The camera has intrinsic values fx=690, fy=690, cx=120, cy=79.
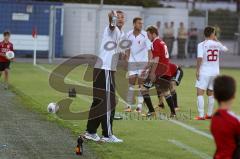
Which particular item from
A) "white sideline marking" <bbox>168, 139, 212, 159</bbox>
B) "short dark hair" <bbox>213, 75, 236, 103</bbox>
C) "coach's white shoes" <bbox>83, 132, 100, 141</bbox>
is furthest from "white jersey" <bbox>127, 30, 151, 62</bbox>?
"short dark hair" <bbox>213, 75, 236, 103</bbox>

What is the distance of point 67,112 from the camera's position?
614 inches

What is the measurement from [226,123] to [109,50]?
5.49 metres

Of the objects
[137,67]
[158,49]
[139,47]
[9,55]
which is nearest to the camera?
[158,49]

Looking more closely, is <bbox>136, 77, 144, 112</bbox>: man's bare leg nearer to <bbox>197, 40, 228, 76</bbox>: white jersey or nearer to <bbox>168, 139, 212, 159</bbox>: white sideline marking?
<bbox>197, 40, 228, 76</bbox>: white jersey

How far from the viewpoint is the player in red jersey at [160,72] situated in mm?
15547

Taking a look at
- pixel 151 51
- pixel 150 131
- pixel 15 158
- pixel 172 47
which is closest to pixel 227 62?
pixel 172 47

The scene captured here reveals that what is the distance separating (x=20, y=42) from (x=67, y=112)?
21.2 metres

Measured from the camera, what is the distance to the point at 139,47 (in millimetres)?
16125

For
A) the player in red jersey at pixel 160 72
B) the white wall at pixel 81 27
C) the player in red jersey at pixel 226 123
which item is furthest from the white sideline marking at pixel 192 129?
the white wall at pixel 81 27

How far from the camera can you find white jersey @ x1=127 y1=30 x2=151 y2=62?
16.1m

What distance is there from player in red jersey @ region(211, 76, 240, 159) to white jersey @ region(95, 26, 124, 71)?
5.22 m

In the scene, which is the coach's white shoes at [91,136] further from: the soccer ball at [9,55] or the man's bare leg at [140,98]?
the soccer ball at [9,55]

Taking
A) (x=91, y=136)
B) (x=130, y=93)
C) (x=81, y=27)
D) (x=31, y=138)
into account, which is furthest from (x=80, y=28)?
(x=91, y=136)

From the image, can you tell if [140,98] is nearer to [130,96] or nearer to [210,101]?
[130,96]
